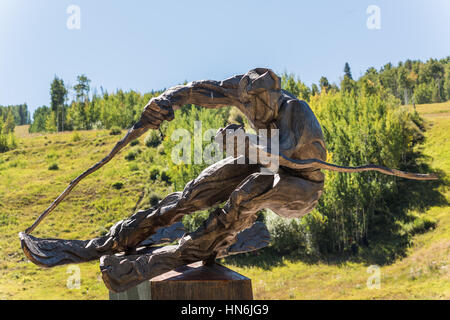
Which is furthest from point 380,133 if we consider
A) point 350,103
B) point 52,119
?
point 52,119

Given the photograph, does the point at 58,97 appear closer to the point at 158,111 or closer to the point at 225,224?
the point at 158,111

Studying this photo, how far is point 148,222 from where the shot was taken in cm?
437

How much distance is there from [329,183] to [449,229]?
577cm

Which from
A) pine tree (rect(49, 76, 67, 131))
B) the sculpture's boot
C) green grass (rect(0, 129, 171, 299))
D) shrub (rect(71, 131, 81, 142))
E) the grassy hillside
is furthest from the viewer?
pine tree (rect(49, 76, 67, 131))

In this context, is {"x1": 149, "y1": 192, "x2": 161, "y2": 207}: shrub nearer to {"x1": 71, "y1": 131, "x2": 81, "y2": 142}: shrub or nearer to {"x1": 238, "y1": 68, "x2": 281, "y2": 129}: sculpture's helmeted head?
{"x1": 71, "y1": 131, "x2": 81, "y2": 142}: shrub

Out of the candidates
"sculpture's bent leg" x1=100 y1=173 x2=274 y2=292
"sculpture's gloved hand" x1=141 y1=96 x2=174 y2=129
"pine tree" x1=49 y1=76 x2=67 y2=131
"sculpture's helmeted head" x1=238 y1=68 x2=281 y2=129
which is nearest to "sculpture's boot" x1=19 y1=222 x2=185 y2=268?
"sculpture's bent leg" x1=100 y1=173 x2=274 y2=292

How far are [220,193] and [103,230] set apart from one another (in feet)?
67.8


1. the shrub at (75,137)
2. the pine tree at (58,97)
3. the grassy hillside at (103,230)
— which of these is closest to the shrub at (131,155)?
the grassy hillside at (103,230)

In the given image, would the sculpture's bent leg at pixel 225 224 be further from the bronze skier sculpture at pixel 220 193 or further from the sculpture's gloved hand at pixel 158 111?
the sculpture's gloved hand at pixel 158 111

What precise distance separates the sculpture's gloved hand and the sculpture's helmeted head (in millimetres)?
707

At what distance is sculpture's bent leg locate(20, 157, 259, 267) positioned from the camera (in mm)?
4074

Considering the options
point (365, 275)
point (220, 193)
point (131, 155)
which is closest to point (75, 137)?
point (131, 155)

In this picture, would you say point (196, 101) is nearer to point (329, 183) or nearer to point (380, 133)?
point (329, 183)

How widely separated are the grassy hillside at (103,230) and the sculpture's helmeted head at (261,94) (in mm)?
13779
